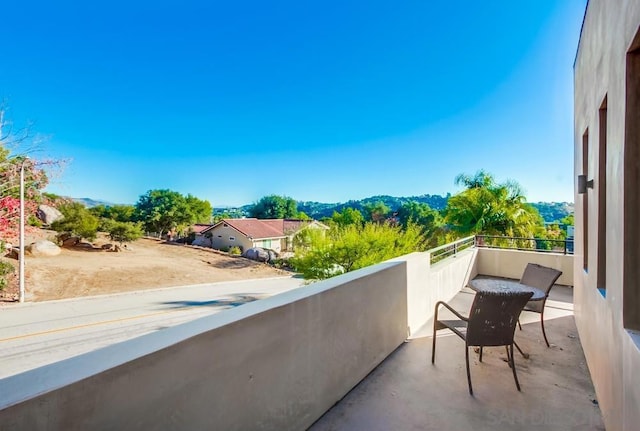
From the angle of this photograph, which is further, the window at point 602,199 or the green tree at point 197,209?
the green tree at point 197,209

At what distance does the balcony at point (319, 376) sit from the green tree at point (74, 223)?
32.1 metres

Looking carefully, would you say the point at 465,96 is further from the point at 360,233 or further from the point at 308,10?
the point at 360,233

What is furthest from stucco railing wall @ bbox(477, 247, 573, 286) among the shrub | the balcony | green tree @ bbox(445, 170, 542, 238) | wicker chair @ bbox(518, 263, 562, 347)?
the shrub

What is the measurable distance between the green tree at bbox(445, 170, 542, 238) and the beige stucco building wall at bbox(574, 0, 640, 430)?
36.8ft

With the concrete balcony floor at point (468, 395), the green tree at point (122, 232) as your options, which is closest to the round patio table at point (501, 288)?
the concrete balcony floor at point (468, 395)

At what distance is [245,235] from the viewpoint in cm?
3397

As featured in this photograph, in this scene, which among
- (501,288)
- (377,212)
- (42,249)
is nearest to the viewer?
(501,288)

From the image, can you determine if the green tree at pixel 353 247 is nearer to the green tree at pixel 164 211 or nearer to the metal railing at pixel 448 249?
the metal railing at pixel 448 249

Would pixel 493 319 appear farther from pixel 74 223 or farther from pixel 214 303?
pixel 74 223

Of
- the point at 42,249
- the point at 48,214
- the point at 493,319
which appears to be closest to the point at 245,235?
the point at 42,249

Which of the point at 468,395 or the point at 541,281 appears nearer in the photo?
the point at 468,395

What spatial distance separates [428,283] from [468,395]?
1.89m

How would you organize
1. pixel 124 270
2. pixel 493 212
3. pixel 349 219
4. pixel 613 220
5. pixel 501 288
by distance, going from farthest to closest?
pixel 124 270
pixel 349 219
pixel 493 212
pixel 501 288
pixel 613 220

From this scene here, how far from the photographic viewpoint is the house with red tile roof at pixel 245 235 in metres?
34.2
